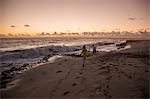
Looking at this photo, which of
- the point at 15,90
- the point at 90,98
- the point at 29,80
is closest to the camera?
the point at 90,98

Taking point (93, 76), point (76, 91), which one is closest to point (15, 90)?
point (76, 91)

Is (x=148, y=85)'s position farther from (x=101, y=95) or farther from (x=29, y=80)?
(x=29, y=80)

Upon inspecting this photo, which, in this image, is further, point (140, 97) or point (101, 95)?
point (101, 95)

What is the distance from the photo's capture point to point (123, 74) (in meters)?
8.95

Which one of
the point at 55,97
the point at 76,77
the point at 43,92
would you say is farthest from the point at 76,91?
the point at 76,77

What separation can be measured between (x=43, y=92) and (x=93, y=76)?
8.93 feet

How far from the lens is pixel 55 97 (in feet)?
22.3

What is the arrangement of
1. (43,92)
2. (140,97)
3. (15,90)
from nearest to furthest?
(140,97)
(43,92)
(15,90)

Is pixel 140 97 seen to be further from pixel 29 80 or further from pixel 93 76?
pixel 29 80

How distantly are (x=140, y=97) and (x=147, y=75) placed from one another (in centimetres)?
275

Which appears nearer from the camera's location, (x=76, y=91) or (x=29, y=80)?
(x=76, y=91)

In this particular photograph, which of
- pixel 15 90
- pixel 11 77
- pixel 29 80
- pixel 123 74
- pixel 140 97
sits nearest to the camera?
pixel 140 97

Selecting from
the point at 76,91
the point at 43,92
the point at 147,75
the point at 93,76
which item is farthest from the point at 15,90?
the point at 147,75

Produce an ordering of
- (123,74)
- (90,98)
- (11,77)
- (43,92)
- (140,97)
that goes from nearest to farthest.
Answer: (140,97) → (90,98) → (43,92) → (123,74) → (11,77)
